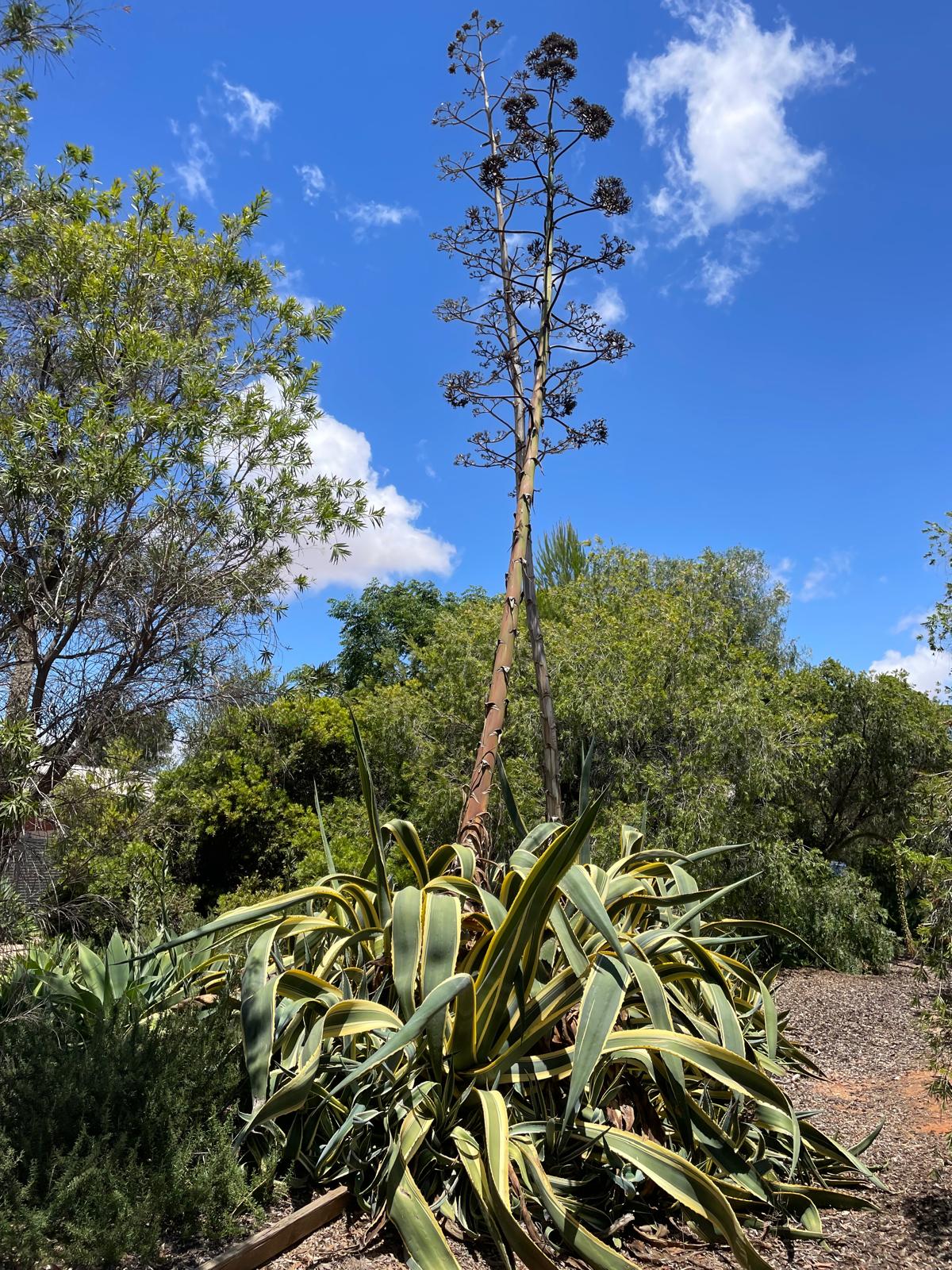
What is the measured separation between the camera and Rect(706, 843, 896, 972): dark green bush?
34.0ft

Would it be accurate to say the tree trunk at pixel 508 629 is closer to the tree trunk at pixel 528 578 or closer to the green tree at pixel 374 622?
the tree trunk at pixel 528 578

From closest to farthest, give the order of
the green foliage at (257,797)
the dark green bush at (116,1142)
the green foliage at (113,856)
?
the dark green bush at (116,1142) < the green foliage at (113,856) < the green foliage at (257,797)

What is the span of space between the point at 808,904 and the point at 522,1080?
9.44 meters

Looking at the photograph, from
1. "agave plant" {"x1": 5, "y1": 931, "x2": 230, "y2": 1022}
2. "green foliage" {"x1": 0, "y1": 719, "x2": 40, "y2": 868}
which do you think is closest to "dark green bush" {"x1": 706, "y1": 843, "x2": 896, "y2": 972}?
"agave plant" {"x1": 5, "y1": 931, "x2": 230, "y2": 1022}

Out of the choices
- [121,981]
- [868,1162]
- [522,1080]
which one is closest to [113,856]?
[121,981]

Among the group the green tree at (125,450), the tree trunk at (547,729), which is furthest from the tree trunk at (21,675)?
the tree trunk at (547,729)

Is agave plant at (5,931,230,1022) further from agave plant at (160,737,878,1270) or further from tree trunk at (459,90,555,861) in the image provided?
tree trunk at (459,90,555,861)

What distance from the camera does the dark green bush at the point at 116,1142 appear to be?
248 cm

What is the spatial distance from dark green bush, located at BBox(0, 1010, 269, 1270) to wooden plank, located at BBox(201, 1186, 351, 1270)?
0.45 feet

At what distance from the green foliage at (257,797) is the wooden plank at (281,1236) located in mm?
9933

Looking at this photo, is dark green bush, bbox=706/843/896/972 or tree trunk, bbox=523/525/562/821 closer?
tree trunk, bbox=523/525/562/821

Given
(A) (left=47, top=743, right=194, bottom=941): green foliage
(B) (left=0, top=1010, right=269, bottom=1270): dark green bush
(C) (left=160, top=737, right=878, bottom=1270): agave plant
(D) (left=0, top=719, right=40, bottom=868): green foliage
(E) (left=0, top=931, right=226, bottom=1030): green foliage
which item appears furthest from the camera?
(A) (left=47, top=743, right=194, bottom=941): green foliage

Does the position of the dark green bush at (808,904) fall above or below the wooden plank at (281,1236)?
above

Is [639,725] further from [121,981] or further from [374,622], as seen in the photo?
[374,622]
